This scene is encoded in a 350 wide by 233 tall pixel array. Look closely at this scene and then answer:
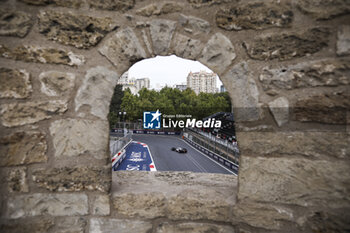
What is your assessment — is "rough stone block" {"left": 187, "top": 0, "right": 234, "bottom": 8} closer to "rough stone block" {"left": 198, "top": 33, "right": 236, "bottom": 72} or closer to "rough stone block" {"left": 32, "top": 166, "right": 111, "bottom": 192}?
"rough stone block" {"left": 198, "top": 33, "right": 236, "bottom": 72}

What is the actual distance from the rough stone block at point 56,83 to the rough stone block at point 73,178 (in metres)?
0.49

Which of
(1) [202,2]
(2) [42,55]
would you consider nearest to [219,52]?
(1) [202,2]

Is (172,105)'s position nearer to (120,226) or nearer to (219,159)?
(219,159)

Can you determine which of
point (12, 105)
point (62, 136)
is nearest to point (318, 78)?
point (62, 136)

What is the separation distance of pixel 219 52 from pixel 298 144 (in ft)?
2.33

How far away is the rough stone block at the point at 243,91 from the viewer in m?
1.17

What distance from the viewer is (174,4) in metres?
1.21

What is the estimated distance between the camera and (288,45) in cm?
112

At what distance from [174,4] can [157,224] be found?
1.42 metres

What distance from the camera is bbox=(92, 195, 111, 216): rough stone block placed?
1260 mm

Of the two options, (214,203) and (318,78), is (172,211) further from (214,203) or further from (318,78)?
→ (318,78)

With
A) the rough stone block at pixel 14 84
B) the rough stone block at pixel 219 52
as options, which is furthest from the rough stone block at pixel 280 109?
the rough stone block at pixel 14 84

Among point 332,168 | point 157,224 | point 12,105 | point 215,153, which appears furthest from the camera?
point 215,153

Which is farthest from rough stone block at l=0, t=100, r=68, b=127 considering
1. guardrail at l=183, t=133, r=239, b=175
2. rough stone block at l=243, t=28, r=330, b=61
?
guardrail at l=183, t=133, r=239, b=175
